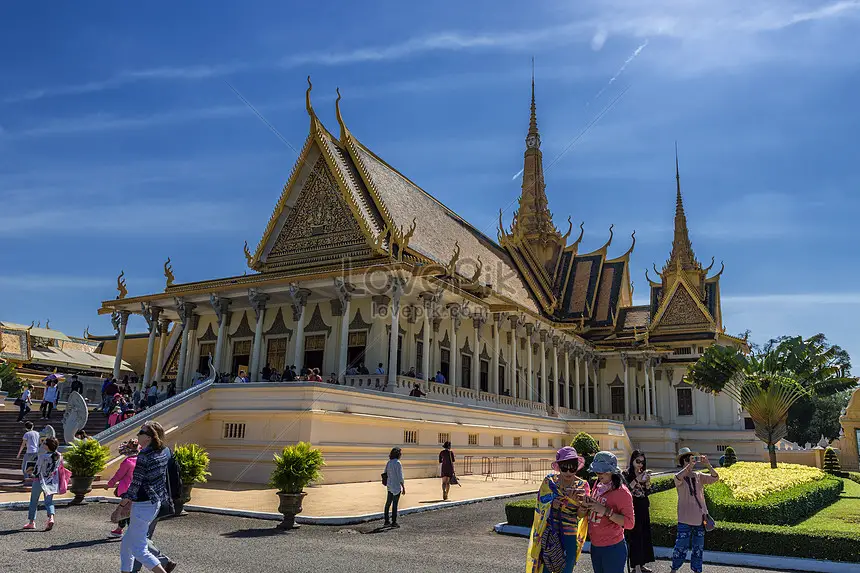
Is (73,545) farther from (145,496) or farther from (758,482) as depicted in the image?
(758,482)

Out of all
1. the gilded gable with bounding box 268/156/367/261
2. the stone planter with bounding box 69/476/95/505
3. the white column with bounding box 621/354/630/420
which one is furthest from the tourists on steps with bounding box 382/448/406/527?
the white column with bounding box 621/354/630/420

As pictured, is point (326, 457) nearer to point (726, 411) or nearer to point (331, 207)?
point (331, 207)

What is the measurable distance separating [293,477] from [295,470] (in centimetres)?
13

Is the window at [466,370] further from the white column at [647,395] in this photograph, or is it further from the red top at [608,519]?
the red top at [608,519]

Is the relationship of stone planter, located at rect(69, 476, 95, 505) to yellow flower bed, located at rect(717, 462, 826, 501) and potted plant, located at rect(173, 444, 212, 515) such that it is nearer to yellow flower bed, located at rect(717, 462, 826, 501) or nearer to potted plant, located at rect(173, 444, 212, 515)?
potted plant, located at rect(173, 444, 212, 515)

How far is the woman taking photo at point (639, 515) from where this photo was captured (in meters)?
6.98

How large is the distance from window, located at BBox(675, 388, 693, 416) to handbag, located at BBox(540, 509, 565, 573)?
35.7 m

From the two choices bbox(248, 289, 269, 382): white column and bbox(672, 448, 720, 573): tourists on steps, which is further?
bbox(248, 289, 269, 382): white column

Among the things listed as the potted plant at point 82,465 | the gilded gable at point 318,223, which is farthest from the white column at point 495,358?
the potted plant at point 82,465

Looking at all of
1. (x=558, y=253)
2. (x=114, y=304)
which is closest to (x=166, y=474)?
(x=114, y=304)

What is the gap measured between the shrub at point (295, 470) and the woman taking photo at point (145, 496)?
13.7ft

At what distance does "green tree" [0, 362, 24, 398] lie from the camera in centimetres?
3484

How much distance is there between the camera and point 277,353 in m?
25.2

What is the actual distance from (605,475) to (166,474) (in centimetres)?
368
